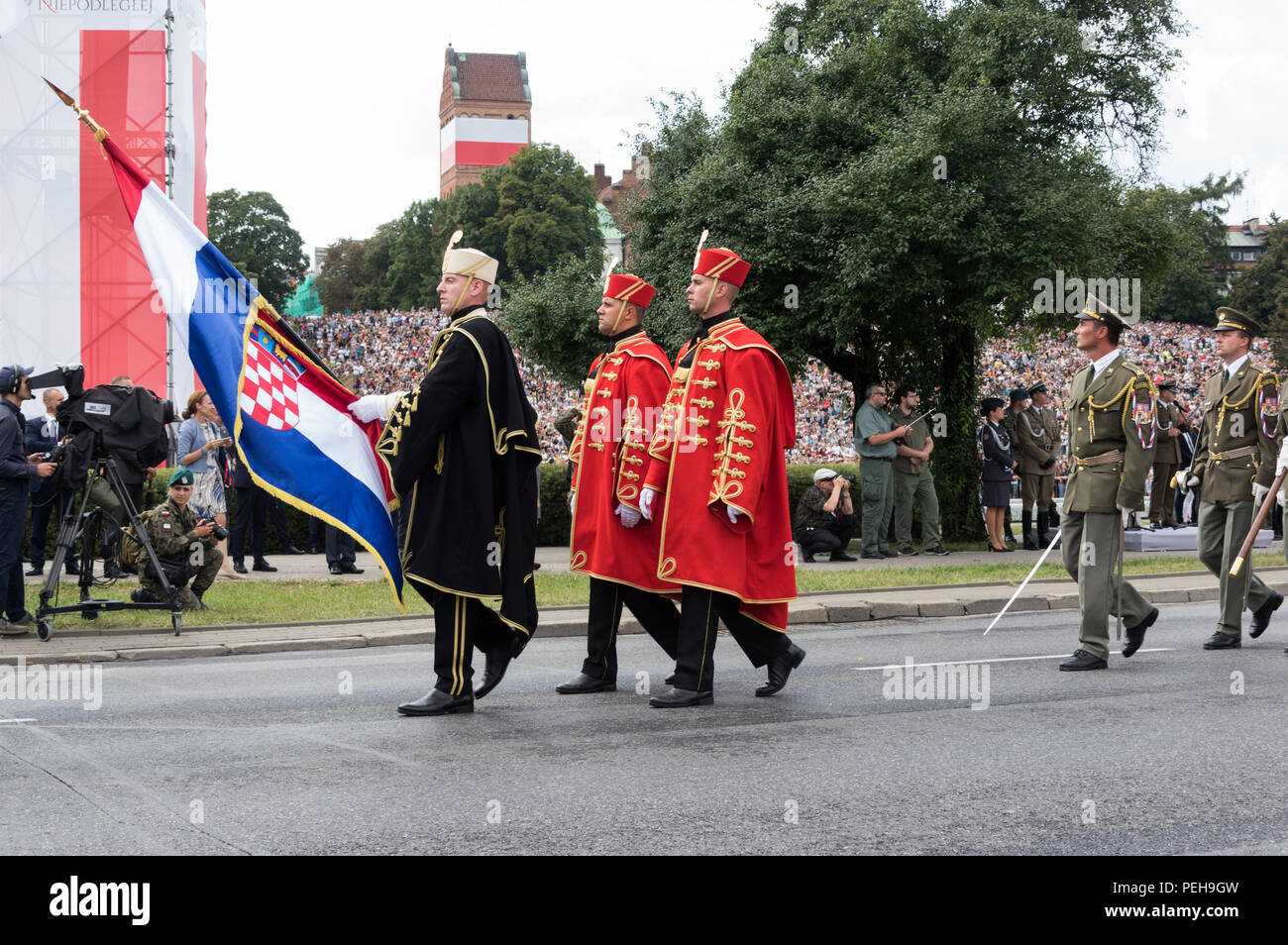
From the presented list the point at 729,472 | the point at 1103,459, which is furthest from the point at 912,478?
the point at 729,472

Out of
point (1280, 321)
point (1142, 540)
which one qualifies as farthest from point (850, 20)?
point (1280, 321)

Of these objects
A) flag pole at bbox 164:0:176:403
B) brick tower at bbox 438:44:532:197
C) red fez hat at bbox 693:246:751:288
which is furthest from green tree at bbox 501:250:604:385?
brick tower at bbox 438:44:532:197

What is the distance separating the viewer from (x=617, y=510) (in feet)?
26.8

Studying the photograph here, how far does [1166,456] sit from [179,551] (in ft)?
53.7

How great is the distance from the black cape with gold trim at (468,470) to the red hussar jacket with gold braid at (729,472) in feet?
2.76

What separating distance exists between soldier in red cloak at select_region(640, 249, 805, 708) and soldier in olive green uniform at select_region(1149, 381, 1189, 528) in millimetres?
16570

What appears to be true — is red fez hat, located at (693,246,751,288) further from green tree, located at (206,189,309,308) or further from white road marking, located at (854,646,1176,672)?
green tree, located at (206,189,309,308)

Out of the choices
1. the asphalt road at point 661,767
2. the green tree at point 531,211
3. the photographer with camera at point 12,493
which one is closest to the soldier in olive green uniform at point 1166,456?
the asphalt road at point 661,767

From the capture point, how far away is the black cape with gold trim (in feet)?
23.6

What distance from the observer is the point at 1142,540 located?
62.2 ft

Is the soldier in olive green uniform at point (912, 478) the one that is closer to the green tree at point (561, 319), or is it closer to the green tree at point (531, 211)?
the green tree at point (561, 319)

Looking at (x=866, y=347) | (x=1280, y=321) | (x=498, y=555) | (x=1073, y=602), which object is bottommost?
(x=1073, y=602)

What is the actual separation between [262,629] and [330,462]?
3689 mm

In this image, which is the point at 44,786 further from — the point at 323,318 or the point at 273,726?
the point at 323,318
